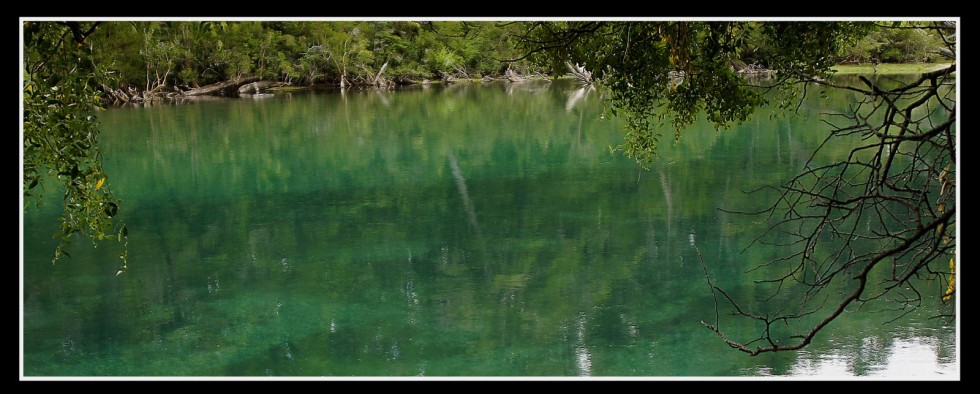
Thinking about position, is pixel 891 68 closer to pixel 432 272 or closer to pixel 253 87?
pixel 253 87

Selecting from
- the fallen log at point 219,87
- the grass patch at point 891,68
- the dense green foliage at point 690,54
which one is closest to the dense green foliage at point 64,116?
the dense green foliage at point 690,54

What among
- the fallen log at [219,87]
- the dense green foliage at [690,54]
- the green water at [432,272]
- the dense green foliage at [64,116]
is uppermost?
the fallen log at [219,87]

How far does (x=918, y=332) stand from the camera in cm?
750

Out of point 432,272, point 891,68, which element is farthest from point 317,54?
point 432,272

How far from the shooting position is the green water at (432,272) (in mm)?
7309

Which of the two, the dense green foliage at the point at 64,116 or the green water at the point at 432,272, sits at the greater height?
the dense green foliage at the point at 64,116

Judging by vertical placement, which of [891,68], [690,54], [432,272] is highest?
[891,68]

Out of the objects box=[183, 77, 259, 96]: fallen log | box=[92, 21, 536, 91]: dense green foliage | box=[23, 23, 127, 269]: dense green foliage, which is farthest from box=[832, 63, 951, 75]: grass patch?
box=[23, 23, 127, 269]: dense green foliage

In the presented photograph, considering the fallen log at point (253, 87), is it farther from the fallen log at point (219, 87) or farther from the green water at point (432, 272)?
the green water at point (432, 272)

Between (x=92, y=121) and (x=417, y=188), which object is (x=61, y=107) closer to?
(x=92, y=121)

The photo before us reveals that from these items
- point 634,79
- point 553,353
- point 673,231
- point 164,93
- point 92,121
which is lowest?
point 553,353

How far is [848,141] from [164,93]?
28710 mm

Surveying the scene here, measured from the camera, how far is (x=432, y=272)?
9898 mm
